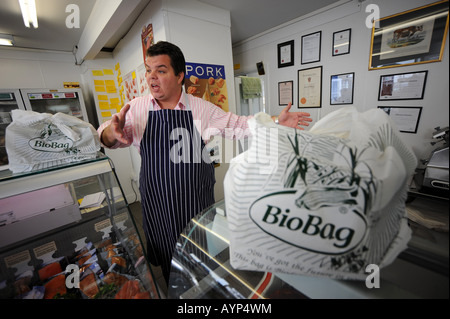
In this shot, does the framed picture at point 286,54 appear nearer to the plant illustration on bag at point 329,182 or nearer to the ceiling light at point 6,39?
the plant illustration on bag at point 329,182

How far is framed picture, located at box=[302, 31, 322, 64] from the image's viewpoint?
1.99m

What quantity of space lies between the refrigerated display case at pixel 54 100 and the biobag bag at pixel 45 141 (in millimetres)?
2943

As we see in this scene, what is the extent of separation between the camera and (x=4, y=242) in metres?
0.85

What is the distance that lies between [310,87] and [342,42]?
0.48 meters

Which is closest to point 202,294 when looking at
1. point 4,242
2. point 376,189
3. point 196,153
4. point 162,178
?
point 376,189

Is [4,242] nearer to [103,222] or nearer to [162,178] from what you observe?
[103,222]

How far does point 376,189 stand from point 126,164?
3793 mm

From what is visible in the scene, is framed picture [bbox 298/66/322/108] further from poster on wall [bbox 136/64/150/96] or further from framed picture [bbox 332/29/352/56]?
poster on wall [bbox 136/64/150/96]

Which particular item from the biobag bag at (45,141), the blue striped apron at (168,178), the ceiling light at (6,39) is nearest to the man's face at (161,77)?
the blue striped apron at (168,178)

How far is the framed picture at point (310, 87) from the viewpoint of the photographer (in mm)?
2065

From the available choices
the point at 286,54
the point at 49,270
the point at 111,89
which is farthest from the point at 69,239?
the point at 111,89

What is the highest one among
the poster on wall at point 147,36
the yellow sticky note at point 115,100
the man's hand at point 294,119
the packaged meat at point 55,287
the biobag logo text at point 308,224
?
the poster on wall at point 147,36

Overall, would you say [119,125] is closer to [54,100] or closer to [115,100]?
[115,100]
